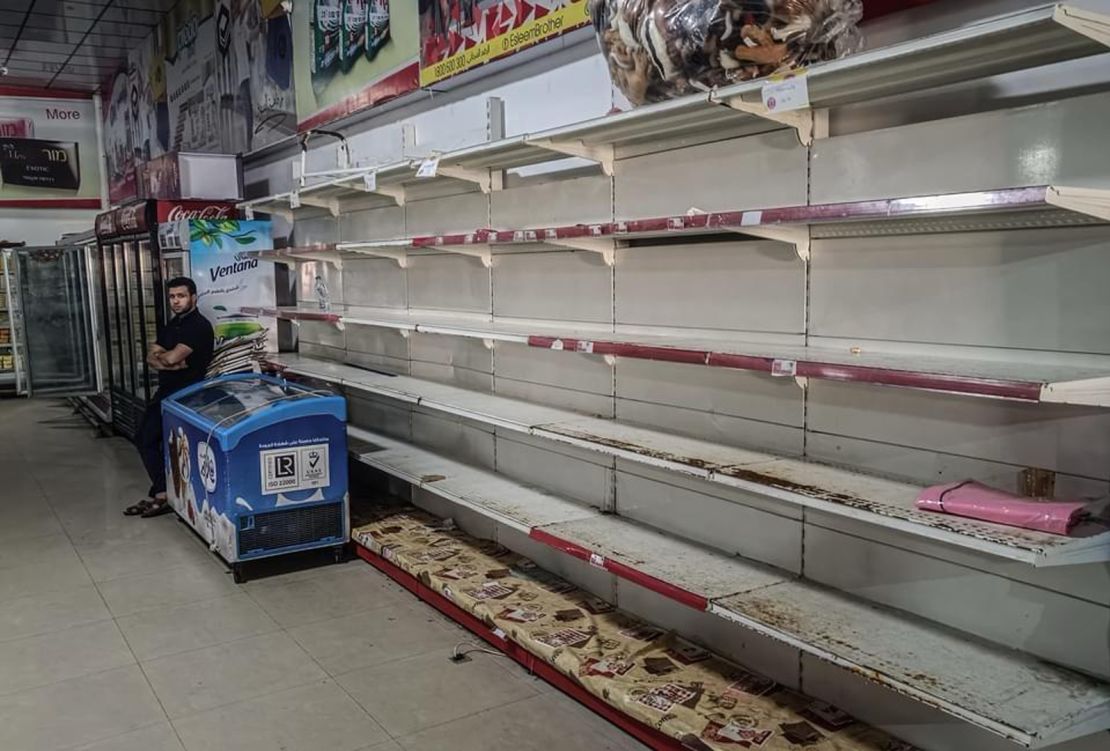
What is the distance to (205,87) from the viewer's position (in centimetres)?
905

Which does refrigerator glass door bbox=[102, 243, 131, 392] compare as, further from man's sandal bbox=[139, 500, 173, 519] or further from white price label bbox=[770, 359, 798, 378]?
white price label bbox=[770, 359, 798, 378]

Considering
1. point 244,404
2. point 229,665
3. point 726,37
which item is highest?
point 726,37

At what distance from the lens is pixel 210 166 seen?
7805mm

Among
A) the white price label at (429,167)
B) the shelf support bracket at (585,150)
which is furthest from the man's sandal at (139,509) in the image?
the shelf support bracket at (585,150)

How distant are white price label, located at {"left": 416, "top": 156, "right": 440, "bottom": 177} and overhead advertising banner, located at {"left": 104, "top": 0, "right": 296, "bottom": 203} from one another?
3184mm

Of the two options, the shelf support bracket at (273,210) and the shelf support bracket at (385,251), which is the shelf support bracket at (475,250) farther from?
the shelf support bracket at (273,210)

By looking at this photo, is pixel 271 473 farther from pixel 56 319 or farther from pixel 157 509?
pixel 56 319

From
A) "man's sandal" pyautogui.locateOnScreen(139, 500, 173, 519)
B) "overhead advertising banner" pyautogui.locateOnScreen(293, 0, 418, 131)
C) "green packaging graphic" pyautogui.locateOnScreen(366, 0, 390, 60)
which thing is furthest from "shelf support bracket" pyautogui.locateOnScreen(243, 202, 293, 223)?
"man's sandal" pyautogui.locateOnScreen(139, 500, 173, 519)

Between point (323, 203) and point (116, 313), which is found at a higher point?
point (323, 203)

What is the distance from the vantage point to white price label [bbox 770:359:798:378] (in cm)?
253

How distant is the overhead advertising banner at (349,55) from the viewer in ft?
17.4

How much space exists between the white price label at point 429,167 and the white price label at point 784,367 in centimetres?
218

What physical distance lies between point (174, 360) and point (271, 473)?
175cm

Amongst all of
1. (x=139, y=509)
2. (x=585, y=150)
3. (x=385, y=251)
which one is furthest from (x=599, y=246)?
(x=139, y=509)
